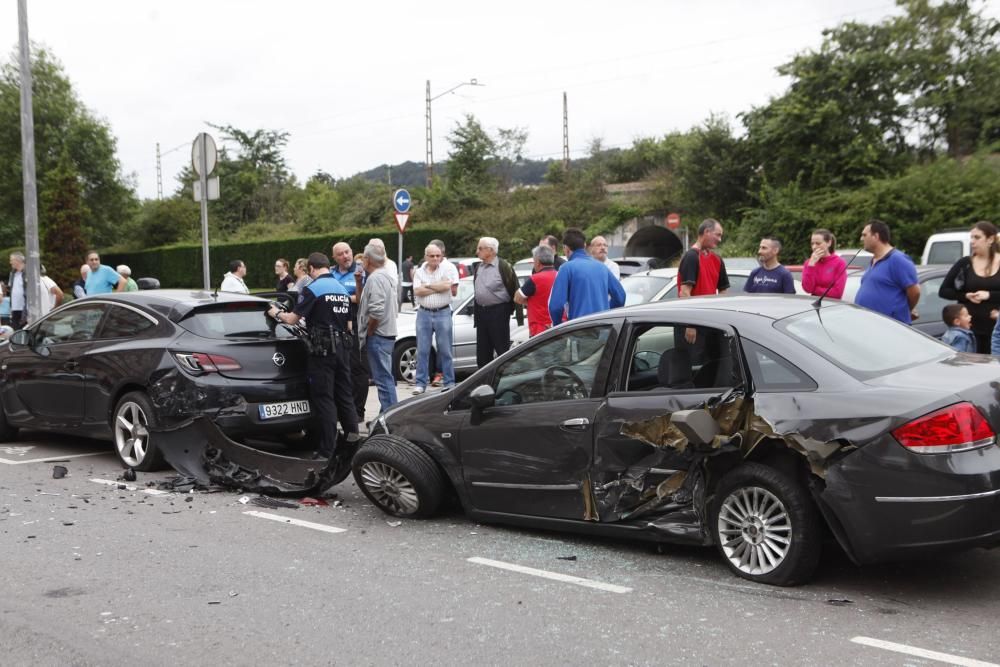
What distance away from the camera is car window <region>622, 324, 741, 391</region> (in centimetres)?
519

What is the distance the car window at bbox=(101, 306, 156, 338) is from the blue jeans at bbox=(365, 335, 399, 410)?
2.41 m

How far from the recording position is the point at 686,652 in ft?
13.4

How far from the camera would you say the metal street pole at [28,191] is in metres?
17.4

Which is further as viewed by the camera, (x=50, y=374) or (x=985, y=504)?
(x=50, y=374)

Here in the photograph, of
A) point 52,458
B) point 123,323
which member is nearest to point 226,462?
point 123,323

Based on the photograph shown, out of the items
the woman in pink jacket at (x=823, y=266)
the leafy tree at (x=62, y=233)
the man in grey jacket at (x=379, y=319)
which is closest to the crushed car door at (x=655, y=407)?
the woman in pink jacket at (x=823, y=266)

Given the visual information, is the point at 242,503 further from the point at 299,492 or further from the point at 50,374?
the point at 50,374

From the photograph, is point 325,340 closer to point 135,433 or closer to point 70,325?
point 135,433

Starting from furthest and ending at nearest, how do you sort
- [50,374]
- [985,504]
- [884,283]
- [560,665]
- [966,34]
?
[966,34] < [50,374] < [884,283] < [985,504] < [560,665]

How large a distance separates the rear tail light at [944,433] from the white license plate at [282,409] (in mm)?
5267

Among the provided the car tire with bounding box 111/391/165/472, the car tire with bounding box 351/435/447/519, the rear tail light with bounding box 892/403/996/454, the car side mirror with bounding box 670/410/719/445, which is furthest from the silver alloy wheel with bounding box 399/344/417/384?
the rear tail light with bounding box 892/403/996/454

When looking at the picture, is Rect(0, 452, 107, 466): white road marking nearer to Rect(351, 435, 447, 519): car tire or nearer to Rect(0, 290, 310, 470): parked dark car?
Rect(0, 290, 310, 470): parked dark car

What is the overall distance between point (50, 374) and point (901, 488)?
7493mm

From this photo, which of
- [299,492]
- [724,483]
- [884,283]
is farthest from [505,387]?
[884,283]
